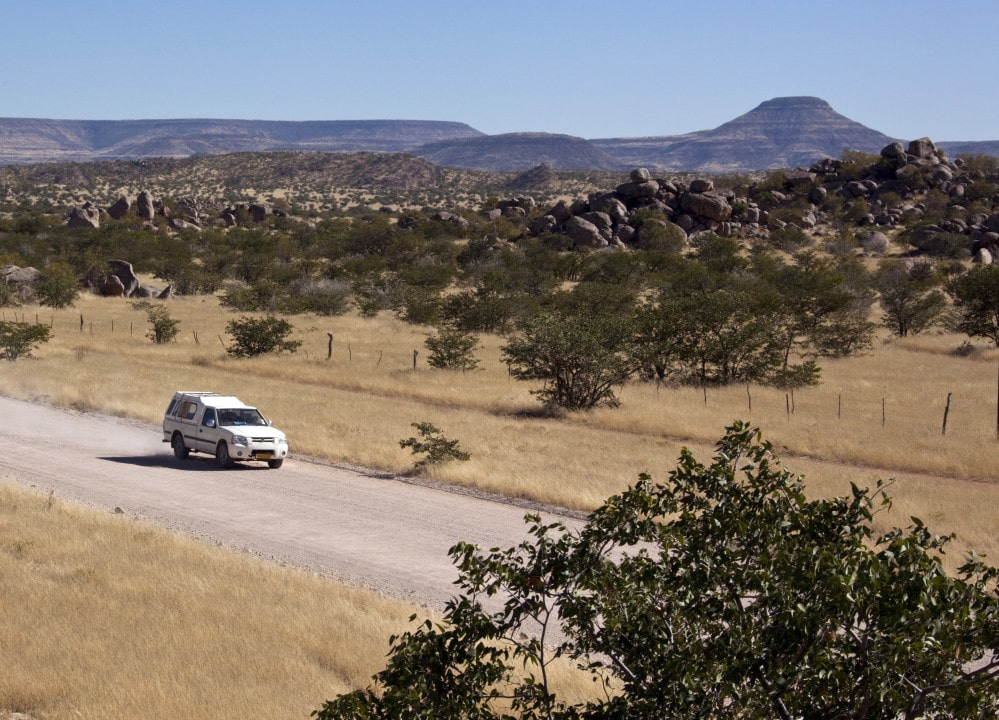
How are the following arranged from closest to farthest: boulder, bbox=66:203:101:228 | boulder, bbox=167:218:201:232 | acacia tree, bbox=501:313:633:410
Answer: acacia tree, bbox=501:313:633:410
boulder, bbox=66:203:101:228
boulder, bbox=167:218:201:232

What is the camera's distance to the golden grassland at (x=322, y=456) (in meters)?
9.23

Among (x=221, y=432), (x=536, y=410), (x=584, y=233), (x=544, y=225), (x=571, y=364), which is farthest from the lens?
(x=544, y=225)

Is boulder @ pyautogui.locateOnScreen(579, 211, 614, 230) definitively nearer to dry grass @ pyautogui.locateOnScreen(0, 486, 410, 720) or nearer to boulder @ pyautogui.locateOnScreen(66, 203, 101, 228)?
boulder @ pyautogui.locateOnScreen(66, 203, 101, 228)

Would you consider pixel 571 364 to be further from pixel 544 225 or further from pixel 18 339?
pixel 544 225

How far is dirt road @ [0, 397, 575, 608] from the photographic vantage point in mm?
14410

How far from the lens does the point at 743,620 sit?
17.3 ft

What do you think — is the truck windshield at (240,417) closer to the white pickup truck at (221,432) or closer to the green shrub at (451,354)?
the white pickup truck at (221,432)

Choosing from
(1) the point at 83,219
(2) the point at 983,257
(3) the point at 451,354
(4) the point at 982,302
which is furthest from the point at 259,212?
(4) the point at 982,302

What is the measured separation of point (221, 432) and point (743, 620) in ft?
58.9

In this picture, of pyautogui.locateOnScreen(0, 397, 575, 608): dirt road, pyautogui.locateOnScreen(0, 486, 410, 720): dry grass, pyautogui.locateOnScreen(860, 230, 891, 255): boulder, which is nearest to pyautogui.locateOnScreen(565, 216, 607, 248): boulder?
pyautogui.locateOnScreen(860, 230, 891, 255): boulder

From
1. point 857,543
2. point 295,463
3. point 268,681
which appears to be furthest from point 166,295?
point 857,543

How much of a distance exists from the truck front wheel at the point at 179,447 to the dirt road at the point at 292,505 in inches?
Result: 7.6

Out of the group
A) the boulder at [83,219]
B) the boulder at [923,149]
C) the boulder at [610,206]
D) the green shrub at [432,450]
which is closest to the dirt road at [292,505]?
the green shrub at [432,450]

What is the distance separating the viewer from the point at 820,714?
539 cm
